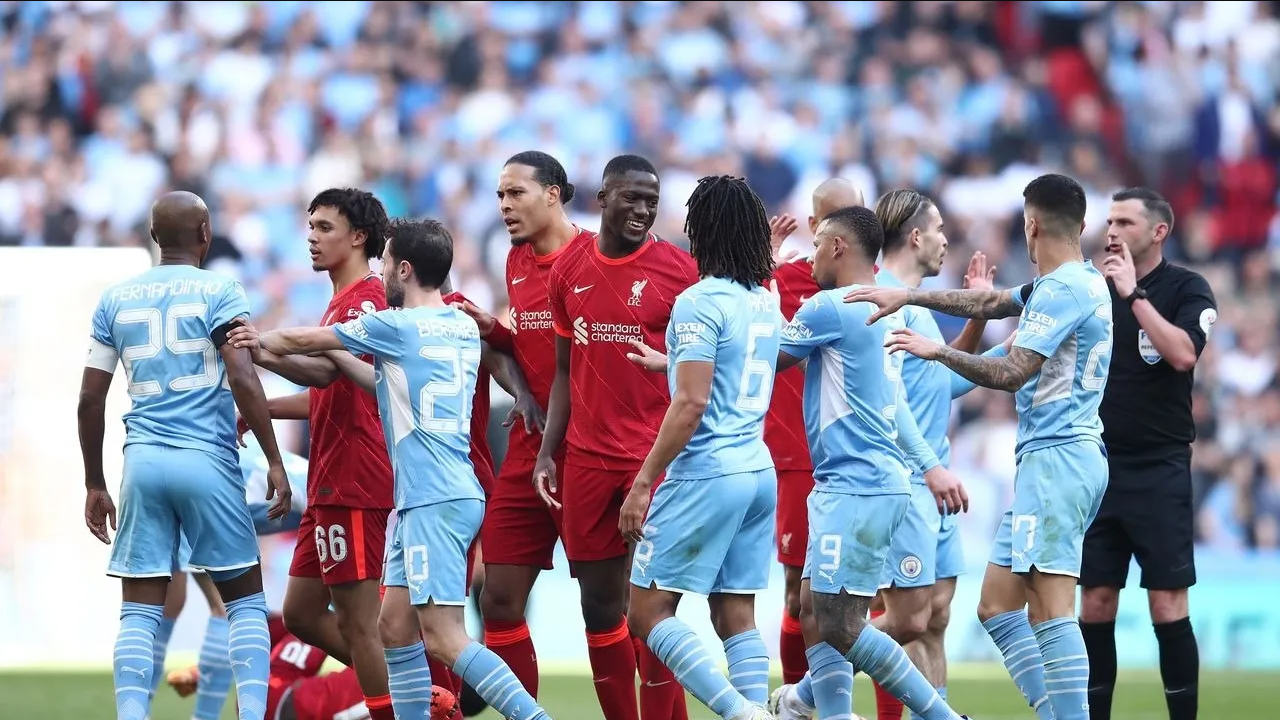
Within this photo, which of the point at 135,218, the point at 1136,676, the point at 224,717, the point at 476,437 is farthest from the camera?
the point at 135,218

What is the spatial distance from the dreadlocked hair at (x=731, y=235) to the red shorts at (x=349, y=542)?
1880 mm

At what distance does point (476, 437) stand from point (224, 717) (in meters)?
3.17

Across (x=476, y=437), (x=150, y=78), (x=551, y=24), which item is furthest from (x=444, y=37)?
(x=476, y=437)

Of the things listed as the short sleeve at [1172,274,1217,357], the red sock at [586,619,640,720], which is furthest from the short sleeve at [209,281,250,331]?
the short sleeve at [1172,274,1217,357]

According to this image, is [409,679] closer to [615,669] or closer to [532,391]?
[615,669]

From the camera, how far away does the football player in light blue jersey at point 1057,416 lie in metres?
6.71

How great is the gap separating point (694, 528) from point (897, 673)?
0.97 m

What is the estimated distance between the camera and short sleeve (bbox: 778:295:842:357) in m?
6.62

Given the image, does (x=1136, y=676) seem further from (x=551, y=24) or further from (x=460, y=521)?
(x=551, y=24)

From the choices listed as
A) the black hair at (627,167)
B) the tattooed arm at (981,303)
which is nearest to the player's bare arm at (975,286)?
the tattooed arm at (981,303)

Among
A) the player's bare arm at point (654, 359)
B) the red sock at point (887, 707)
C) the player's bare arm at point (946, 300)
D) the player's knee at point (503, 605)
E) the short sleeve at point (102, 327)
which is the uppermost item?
the player's bare arm at point (946, 300)

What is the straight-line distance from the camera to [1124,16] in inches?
764

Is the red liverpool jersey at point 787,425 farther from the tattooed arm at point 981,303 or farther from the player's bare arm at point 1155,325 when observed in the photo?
the player's bare arm at point 1155,325

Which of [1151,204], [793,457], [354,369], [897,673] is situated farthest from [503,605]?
[1151,204]
